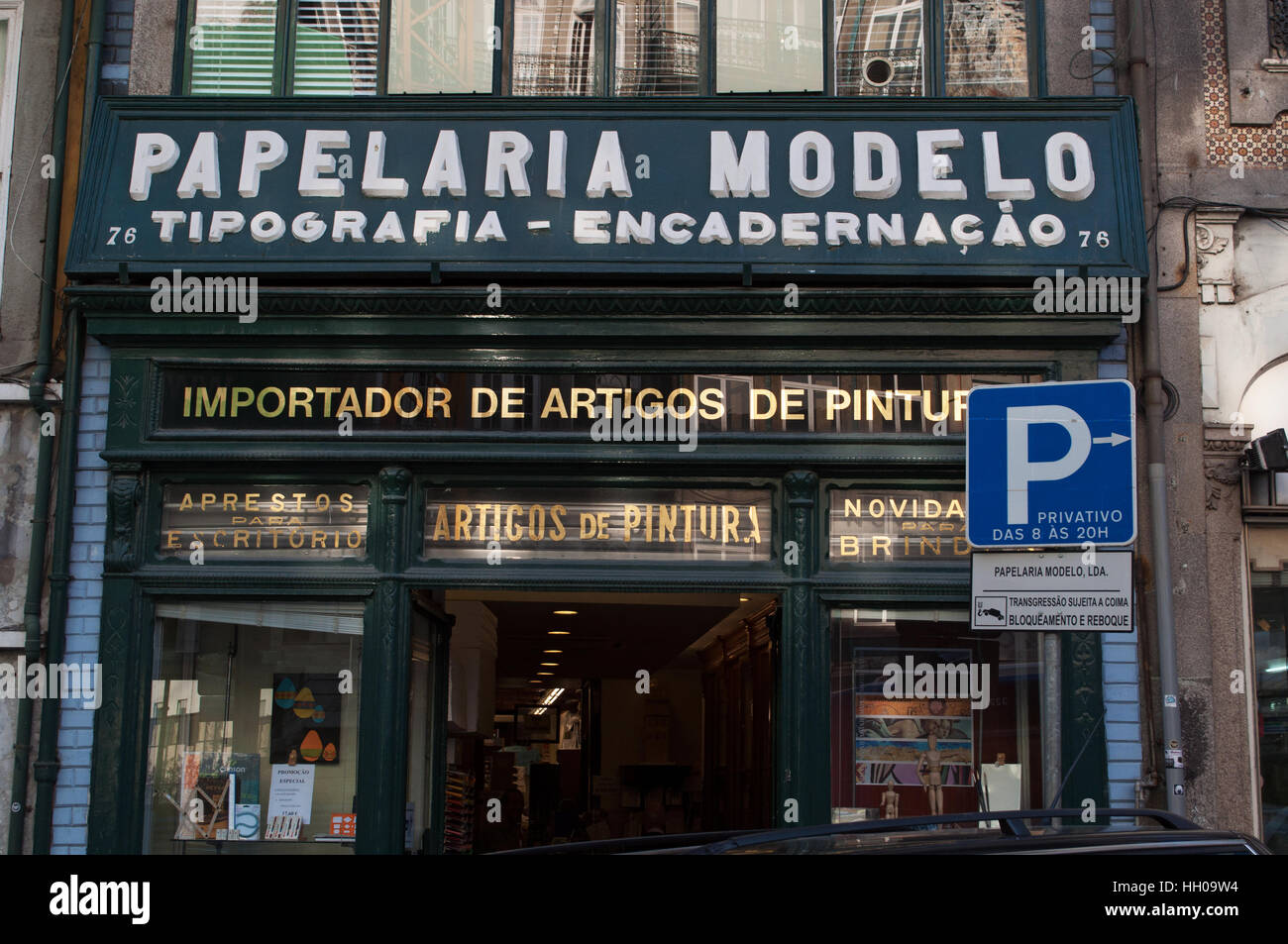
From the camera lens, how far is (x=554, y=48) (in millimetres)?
10477

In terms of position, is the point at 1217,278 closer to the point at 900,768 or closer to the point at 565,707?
the point at 900,768

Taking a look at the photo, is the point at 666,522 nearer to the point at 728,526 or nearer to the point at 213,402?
the point at 728,526

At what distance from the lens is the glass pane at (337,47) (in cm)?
1038

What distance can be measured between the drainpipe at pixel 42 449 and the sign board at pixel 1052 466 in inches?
259

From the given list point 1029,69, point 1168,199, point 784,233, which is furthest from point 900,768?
point 1029,69

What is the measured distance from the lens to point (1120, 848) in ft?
12.0

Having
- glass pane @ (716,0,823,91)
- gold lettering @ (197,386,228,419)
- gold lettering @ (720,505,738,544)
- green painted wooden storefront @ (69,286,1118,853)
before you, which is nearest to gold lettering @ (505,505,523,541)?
green painted wooden storefront @ (69,286,1118,853)

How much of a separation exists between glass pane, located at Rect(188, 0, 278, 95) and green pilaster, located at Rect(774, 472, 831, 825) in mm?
5157

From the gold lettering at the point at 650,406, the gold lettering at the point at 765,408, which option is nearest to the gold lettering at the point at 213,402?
the gold lettering at the point at 650,406

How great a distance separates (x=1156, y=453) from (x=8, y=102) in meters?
8.94

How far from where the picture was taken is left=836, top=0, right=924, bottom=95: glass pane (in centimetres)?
1030

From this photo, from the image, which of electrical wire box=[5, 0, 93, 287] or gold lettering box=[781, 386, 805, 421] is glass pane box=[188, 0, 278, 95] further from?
gold lettering box=[781, 386, 805, 421]
